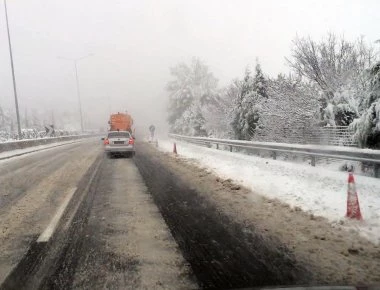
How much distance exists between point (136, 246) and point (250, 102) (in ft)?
67.5

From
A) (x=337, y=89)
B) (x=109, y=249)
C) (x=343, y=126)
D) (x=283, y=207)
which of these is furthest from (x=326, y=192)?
(x=337, y=89)

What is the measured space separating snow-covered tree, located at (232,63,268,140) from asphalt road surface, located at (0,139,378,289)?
15418mm

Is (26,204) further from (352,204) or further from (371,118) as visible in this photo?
(371,118)

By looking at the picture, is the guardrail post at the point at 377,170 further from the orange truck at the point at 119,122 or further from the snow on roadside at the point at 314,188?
the orange truck at the point at 119,122

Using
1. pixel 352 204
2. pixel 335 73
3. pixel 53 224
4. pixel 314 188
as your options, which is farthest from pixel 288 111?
pixel 53 224

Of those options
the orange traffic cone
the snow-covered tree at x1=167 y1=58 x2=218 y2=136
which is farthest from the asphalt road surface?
the snow-covered tree at x1=167 y1=58 x2=218 y2=136

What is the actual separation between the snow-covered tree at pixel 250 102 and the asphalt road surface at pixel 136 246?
15418 mm

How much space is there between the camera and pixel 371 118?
11938 mm

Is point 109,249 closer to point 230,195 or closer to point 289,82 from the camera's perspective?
point 230,195

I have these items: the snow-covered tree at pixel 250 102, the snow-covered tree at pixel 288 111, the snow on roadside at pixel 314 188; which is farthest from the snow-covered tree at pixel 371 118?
the snow-covered tree at pixel 250 102

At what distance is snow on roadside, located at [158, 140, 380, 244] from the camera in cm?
689

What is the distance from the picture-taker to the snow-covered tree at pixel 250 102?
81.5 feet

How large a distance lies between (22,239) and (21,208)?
8.76 feet

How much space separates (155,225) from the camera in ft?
23.0
